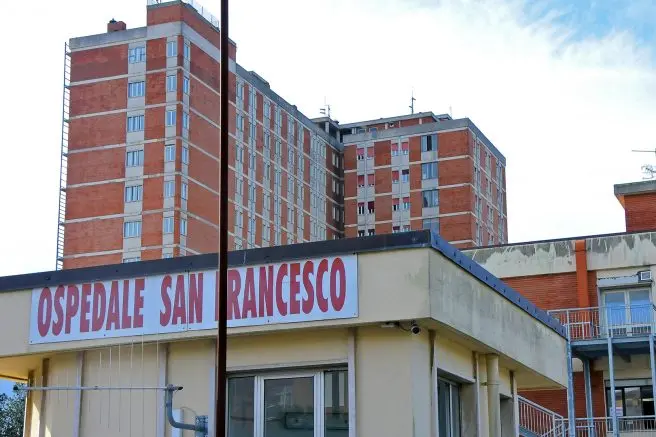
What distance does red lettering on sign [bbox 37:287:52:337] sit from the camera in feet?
61.1

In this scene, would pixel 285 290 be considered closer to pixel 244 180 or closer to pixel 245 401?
pixel 245 401

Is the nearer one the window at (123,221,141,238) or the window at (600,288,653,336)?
the window at (600,288,653,336)

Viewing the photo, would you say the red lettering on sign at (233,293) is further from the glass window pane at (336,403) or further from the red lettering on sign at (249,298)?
the glass window pane at (336,403)

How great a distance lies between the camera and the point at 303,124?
132 metres

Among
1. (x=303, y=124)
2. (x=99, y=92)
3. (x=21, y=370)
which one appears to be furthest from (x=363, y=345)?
(x=303, y=124)

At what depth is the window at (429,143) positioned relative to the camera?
13288 centimetres

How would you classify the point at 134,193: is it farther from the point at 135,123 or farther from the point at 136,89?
the point at 136,89

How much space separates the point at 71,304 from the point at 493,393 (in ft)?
22.6

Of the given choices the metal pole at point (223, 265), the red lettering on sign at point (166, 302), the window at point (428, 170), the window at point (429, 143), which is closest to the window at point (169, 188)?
the window at point (428, 170)

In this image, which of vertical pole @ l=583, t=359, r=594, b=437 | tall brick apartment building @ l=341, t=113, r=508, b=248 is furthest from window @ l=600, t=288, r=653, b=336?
tall brick apartment building @ l=341, t=113, r=508, b=248

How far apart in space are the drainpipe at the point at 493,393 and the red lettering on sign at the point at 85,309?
Result: 6.39 meters

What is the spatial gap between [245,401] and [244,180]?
3900 inches

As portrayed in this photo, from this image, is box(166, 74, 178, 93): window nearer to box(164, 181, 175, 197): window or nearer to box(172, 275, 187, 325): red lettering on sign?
box(164, 181, 175, 197): window

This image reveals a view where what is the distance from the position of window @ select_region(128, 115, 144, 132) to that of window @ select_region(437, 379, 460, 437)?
91.0 m
